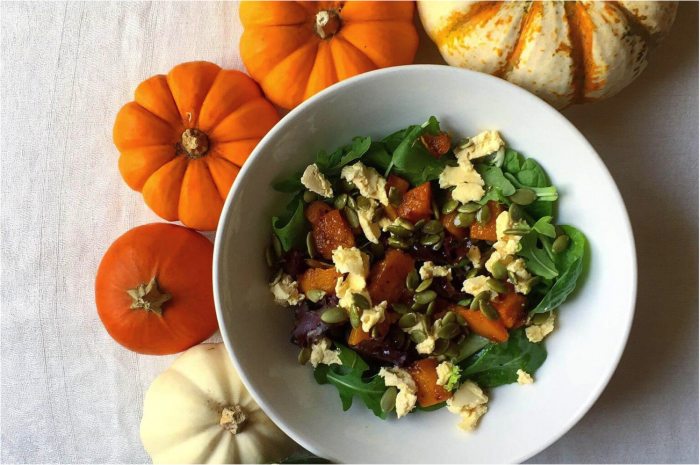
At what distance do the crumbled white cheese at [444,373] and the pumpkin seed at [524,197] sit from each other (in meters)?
0.45

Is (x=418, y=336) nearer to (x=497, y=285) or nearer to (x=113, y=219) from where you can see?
(x=497, y=285)

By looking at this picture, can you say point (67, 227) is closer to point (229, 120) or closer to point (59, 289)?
point (59, 289)

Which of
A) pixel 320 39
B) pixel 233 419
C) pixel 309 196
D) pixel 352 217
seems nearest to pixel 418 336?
pixel 352 217

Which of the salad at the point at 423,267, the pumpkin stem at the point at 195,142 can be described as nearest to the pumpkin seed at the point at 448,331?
the salad at the point at 423,267

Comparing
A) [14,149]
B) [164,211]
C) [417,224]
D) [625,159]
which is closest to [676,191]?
[625,159]

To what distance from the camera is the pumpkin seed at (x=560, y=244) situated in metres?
1.38

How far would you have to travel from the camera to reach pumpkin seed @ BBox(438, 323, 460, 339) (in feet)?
4.62

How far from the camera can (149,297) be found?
1.53 m

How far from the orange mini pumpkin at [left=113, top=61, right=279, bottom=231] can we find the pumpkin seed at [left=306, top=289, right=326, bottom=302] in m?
0.38

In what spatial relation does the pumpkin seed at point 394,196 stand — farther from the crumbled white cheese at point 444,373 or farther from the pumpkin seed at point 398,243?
the crumbled white cheese at point 444,373

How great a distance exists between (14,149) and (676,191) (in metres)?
2.00

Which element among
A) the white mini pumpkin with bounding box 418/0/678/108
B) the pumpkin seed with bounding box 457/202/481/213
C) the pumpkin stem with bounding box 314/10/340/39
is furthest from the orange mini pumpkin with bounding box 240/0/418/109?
the pumpkin seed with bounding box 457/202/481/213

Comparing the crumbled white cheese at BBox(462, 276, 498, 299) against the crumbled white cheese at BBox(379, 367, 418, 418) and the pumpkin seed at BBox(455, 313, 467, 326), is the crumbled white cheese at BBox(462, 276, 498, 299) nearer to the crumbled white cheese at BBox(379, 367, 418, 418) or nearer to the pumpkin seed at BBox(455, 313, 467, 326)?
the pumpkin seed at BBox(455, 313, 467, 326)

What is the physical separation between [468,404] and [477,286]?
30 cm
